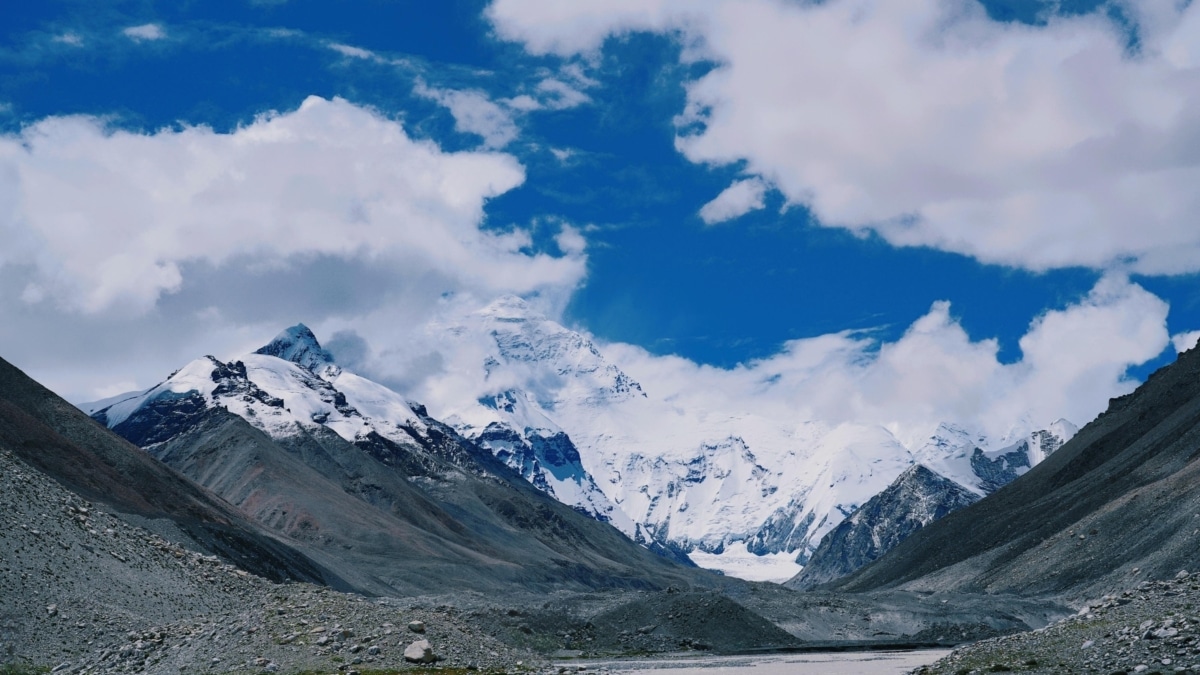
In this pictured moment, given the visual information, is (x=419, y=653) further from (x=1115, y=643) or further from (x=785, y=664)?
(x=785, y=664)

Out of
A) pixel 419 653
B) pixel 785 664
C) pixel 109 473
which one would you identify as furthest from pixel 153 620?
pixel 109 473

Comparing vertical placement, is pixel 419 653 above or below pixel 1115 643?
below

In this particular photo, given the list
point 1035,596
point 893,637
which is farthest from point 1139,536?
point 893,637

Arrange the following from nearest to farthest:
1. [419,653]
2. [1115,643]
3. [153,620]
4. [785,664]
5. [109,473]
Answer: [1115,643] → [419,653] → [153,620] → [785,664] → [109,473]

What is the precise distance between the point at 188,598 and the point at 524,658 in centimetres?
3217

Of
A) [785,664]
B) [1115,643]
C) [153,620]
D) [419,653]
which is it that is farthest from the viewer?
[785,664]

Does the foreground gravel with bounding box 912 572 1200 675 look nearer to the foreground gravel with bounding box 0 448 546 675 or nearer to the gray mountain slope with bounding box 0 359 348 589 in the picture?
the foreground gravel with bounding box 0 448 546 675

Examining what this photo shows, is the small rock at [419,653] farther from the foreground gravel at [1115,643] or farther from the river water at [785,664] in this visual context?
the foreground gravel at [1115,643]

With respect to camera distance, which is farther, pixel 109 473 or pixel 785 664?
pixel 109 473

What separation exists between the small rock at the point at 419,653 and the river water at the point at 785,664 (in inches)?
717

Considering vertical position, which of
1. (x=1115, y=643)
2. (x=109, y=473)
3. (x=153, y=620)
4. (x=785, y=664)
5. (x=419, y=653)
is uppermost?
(x=109, y=473)

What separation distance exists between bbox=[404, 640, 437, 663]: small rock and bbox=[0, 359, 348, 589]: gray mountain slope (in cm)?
9525

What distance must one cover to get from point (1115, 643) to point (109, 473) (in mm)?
145893

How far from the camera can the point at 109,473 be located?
173m
